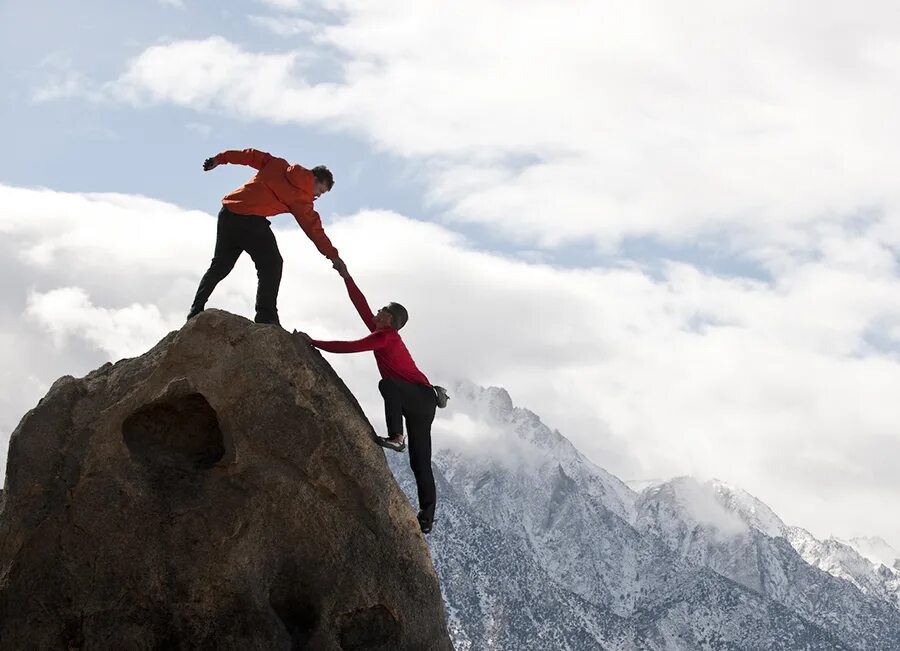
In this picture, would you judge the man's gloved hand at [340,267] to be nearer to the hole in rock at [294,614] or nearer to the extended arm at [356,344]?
the extended arm at [356,344]

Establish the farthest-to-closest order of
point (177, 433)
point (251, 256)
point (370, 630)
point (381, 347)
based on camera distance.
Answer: point (251, 256), point (381, 347), point (177, 433), point (370, 630)

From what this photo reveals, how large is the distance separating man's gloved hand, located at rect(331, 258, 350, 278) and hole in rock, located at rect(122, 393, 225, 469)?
3339 millimetres

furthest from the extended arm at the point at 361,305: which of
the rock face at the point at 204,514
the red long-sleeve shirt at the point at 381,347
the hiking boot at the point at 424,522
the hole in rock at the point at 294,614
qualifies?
the hole in rock at the point at 294,614

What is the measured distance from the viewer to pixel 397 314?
66.6 feet

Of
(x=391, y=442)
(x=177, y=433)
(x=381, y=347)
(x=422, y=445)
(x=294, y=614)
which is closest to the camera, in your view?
(x=294, y=614)

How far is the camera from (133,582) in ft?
58.8

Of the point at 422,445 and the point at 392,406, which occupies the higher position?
the point at 392,406

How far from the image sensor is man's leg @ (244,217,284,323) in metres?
20.5

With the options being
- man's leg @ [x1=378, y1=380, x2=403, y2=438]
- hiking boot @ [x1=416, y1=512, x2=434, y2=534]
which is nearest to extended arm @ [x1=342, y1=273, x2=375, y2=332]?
man's leg @ [x1=378, y1=380, x2=403, y2=438]

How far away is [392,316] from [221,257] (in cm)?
315

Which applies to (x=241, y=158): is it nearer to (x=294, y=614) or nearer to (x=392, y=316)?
(x=392, y=316)

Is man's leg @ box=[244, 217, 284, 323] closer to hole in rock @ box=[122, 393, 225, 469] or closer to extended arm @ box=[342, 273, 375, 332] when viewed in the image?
extended arm @ box=[342, 273, 375, 332]

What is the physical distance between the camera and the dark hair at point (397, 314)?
20.3 m

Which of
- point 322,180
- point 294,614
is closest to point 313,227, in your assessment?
point 322,180
